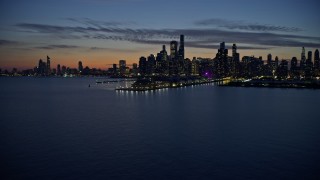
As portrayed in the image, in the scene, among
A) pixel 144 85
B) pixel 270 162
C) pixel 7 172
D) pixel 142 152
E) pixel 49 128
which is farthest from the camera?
pixel 144 85

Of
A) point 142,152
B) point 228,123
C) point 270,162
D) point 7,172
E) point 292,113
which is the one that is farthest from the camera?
point 292,113

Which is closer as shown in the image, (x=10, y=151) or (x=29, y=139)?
(x=10, y=151)

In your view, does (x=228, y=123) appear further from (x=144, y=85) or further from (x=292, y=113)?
(x=144, y=85)

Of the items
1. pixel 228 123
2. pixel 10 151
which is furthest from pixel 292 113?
pixel 10 151

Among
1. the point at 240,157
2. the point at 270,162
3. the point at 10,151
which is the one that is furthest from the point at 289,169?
the point at 10,151

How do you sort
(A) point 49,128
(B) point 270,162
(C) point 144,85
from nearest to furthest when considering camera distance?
1. (B) point 270,162
2. (A) point 49,128
3. (C) point 144,85

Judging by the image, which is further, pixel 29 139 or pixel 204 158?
pixel 29 139

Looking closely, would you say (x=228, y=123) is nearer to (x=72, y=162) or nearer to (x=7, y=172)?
(x=72, y=162)

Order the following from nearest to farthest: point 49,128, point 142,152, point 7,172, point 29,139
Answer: point 7,172 → point 142,152 → point 29,139 → point 49,128

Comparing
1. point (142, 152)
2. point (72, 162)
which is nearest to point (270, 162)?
point (142, 152)
